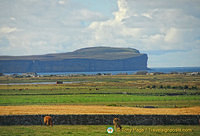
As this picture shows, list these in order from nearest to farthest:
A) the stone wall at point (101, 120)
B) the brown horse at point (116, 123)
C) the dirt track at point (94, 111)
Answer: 1. the brown horse at point (116, 123)
2. the stone wall at point (101, 120)
3. the dirt track at point (94, 111)

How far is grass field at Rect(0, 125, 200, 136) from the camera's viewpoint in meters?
30.9

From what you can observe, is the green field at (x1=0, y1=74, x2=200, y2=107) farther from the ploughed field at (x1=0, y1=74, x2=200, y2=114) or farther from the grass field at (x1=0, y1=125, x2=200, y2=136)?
the grass field at (x1=0, y1=125, x2=200, y2=136)

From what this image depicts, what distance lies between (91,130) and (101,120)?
13.3ft

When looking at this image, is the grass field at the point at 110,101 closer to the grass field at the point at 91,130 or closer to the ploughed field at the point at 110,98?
the ploughed field at the point at 110,98

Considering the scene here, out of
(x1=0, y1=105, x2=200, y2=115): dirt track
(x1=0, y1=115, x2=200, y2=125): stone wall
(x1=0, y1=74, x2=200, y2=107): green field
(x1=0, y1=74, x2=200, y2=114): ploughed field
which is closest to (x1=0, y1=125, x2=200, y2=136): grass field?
(x1=0, y1=115, x2=200, y2=125): stone wall

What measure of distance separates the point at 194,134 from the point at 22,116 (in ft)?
56.5

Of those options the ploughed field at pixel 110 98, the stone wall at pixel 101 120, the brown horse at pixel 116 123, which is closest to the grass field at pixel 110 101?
the ploughed field at pixel 110 98

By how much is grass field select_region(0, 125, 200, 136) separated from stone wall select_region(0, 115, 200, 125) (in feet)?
3.59

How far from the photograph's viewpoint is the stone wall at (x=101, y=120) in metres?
37.2

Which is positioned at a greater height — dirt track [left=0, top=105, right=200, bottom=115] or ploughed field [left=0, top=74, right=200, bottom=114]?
ploughed field [left=0, top=74, right=200, bottom=114]

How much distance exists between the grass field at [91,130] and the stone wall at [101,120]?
3.59 ft

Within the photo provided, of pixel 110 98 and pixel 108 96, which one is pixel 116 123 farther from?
pixel 108 96

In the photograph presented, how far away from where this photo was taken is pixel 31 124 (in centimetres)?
3747

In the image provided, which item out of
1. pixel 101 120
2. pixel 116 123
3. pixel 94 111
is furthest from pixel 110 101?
pixel 116 123
